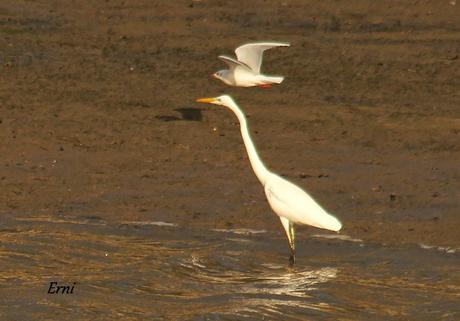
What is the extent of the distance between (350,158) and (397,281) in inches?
115

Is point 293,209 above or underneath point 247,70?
underneath

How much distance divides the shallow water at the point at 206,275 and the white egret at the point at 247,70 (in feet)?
10.9

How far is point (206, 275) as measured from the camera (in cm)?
809

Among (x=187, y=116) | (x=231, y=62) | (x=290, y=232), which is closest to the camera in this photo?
(x=290, y=232)

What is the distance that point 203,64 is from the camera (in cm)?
1350

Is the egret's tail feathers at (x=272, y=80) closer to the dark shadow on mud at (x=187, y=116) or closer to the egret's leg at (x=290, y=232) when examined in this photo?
the dark shadow on mud at (x=187, y=116)

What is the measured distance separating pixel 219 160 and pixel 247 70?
2004 millimetres

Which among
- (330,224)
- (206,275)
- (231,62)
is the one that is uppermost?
(231,62)

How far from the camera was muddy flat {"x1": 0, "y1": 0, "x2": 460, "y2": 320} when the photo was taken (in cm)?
779

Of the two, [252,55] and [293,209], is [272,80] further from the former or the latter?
[293,209]

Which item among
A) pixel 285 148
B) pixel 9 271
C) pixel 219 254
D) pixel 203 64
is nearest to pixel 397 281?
pixel 219 254

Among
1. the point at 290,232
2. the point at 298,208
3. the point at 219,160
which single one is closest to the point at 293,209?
the point at 298,208

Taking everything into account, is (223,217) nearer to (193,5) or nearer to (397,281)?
(397,281)

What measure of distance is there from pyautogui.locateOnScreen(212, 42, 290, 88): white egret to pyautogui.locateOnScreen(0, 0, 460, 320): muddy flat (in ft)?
0.71
